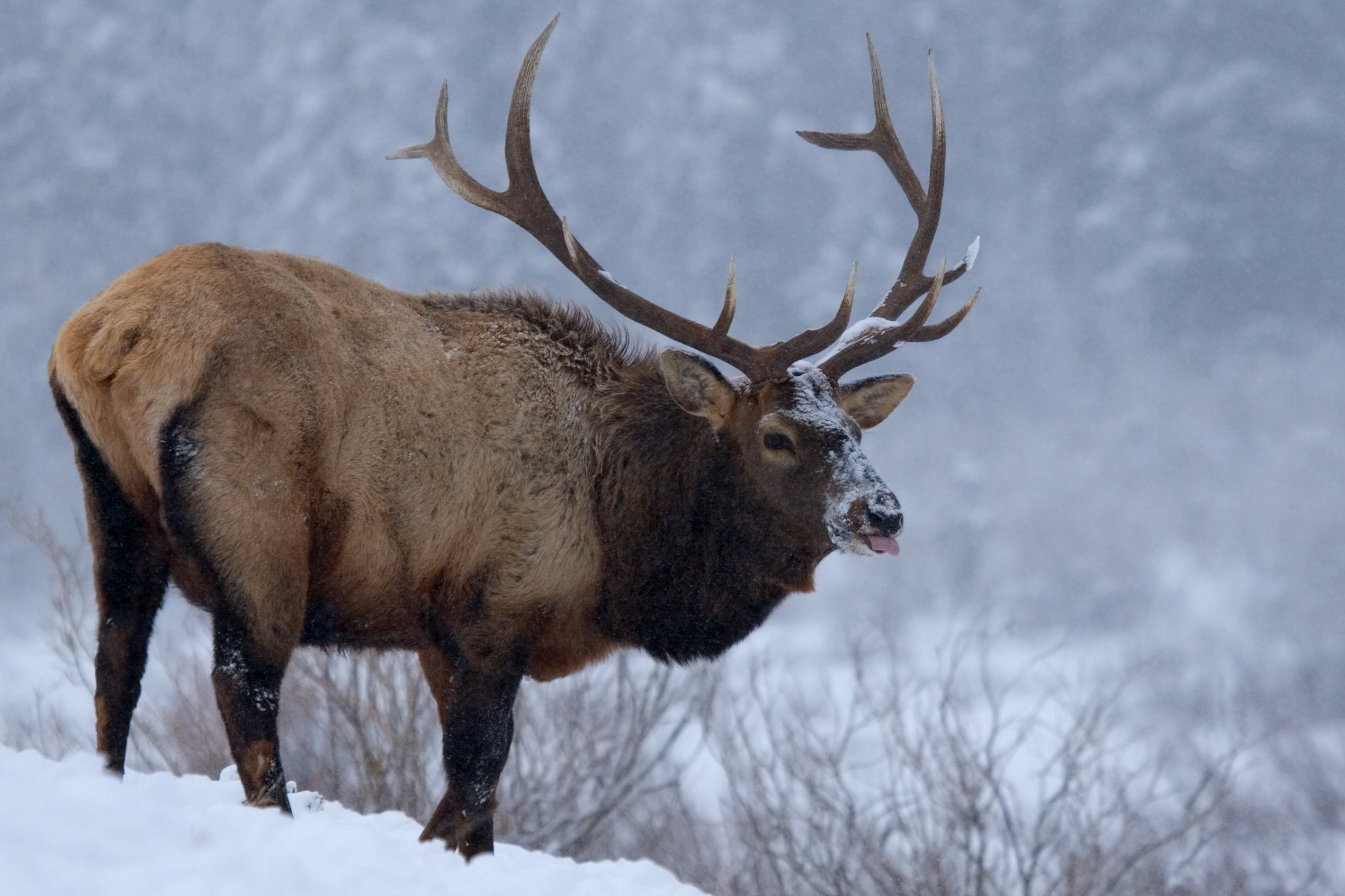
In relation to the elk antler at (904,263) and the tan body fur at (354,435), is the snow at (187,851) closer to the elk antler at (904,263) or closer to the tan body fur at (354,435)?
the tan body fur at (354,435)

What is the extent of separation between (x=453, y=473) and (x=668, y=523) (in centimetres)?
121

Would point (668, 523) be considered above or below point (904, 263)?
below

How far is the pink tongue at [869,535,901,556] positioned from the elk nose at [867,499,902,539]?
0.09 feet

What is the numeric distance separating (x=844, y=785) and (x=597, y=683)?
3.48 m

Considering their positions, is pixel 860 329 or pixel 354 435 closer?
pixel 354 435

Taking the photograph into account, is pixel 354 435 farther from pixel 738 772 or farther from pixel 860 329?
pixel 738 772

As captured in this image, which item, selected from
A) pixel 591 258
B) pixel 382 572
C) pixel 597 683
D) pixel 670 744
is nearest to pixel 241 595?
pixel 382 572

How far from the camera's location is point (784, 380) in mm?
6844

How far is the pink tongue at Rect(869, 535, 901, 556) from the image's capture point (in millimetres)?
6160

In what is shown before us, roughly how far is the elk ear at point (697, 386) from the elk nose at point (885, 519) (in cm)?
108

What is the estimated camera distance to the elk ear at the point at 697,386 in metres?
6.69

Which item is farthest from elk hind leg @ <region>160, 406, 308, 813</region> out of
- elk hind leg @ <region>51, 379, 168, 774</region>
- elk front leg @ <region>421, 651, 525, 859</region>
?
elk front leg @ <region>421, 651, 525, 859</region>

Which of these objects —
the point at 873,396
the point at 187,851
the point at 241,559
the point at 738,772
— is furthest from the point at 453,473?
the point at 738,772

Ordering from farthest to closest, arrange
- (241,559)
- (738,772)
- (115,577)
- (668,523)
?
(738,772) → (668,523) → (115,577) → (241,559)
